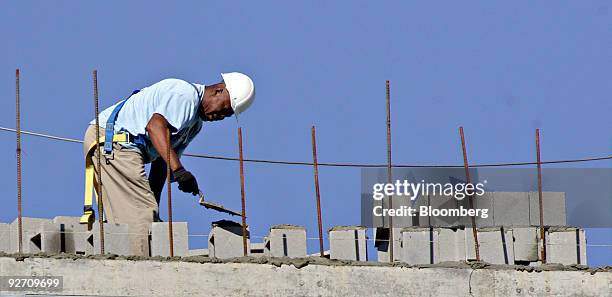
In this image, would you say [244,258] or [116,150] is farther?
[116,150]

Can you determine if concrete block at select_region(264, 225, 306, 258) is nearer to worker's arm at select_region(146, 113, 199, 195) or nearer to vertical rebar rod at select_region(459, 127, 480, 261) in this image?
worker's arm at select_region(146, 113, 199, 195)

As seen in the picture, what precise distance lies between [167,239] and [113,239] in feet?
1.98

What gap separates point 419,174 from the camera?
2692 cm

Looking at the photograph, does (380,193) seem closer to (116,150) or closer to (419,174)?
(419,174)

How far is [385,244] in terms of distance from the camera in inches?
943

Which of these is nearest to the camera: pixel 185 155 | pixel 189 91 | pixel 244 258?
pixel 244 258

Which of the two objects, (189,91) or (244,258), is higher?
(189,91)

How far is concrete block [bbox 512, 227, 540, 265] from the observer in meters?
23.8

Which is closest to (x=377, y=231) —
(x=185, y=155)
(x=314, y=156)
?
(x=314, y=156)

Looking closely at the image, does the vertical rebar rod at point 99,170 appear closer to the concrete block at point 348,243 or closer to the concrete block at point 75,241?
the concrete block at point 75,241

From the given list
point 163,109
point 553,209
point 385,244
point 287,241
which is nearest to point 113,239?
point 163,109

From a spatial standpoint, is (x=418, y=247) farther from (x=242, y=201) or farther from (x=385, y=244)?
(x=242, y=201)

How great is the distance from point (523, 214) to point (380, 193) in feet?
5.43

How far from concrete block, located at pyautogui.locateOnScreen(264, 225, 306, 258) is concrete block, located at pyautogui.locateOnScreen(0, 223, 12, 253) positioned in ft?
8.90
